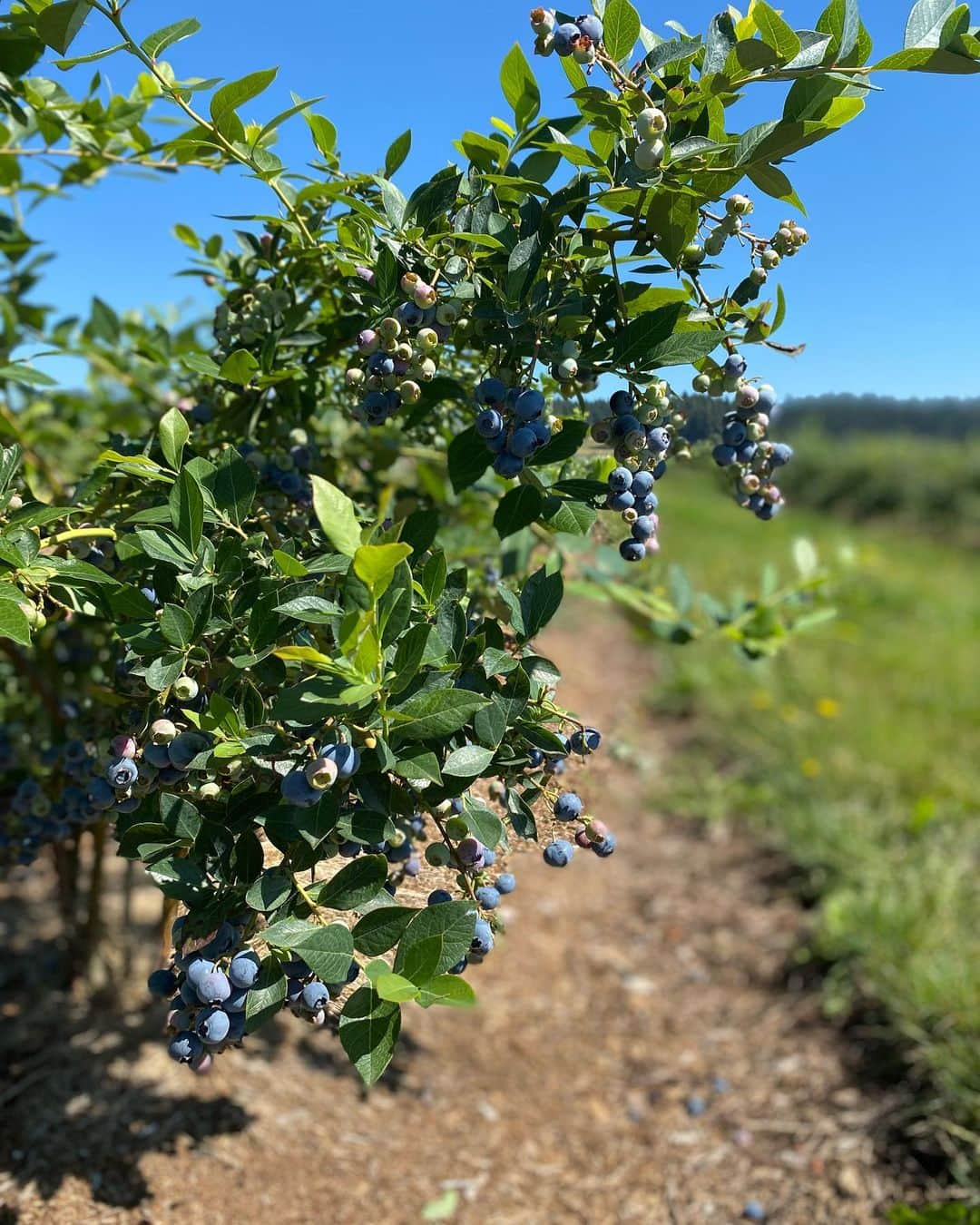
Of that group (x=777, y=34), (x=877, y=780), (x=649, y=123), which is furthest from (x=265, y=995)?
(x=877, y=780)

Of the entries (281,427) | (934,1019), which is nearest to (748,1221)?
(934,1019)

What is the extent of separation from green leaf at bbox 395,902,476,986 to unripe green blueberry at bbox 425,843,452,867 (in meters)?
0.09

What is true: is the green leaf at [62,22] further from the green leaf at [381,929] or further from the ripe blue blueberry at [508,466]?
the green leaf at [381,929]

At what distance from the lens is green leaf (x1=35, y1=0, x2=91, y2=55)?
2.76 ft

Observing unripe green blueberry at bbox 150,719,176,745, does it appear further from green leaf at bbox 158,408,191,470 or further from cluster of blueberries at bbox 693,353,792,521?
cluster of blueberries at bbox 693,353,792,521

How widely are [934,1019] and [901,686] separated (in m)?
2.34

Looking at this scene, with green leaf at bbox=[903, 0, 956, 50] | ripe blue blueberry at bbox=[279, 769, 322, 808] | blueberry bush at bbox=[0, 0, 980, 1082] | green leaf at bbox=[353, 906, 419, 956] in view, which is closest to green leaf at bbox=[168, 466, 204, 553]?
blueberry bush at bbox=[0, 0, 980, 1082]

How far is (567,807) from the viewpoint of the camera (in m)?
0.90

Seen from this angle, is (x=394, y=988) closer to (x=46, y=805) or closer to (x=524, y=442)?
(x=524, y=442)

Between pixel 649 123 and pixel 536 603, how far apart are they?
1.40ft

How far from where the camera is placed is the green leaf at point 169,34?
0.90 metres

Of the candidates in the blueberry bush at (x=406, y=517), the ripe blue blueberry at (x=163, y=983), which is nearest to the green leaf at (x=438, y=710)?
the blueberry bush at (x=406, y=517)

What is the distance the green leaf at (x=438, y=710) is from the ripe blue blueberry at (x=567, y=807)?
7.6 inches

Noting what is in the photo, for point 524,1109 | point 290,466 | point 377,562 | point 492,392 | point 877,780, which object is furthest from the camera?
point 877,780
